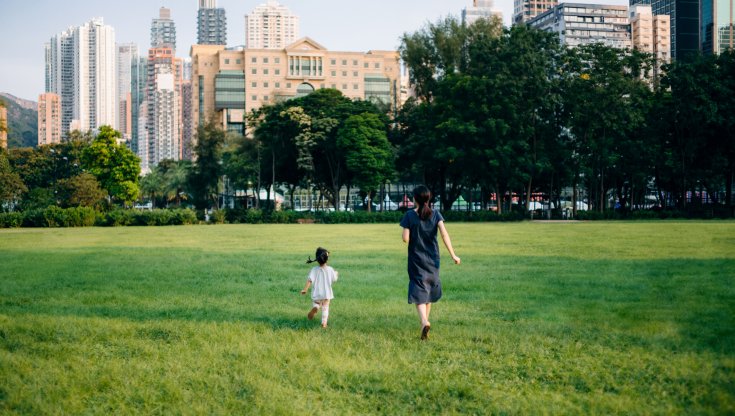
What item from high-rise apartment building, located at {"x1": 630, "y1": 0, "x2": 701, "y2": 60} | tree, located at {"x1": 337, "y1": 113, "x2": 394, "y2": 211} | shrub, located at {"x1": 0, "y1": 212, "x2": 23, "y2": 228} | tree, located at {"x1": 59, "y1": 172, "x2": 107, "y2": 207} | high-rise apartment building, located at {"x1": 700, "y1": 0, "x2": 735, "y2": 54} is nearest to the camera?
shrub, located at {"x1": 0, "y1": 212, "x2": 23, "y2": 228}

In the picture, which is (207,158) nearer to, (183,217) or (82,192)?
(82,192)

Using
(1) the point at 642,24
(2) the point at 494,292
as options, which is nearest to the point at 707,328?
(2) the point at 494,292

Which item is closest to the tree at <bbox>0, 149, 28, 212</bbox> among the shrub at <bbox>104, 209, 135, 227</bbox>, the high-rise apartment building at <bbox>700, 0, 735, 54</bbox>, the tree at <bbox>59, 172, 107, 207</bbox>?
the tree at <bbox>59, 172, 107, 207</bbox>

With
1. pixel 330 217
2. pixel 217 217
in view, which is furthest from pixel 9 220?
pixel 330 217

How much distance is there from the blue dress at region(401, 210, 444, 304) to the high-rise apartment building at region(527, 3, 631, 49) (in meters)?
171

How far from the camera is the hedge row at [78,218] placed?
151 feet

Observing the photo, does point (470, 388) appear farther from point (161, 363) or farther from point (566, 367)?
point (161, 363)

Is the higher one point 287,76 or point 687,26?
point 687,26

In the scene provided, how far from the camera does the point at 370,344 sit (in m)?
7.66

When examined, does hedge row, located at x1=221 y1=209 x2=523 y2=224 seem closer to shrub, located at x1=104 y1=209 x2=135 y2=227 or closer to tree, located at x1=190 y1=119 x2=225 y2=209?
shrub, located at x1=104 y1=209 x2=135 y2=227

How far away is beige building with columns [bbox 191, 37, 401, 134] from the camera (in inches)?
5433

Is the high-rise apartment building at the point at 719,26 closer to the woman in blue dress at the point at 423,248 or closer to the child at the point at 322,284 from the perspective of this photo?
the woman in blue dress at the point at 423,248

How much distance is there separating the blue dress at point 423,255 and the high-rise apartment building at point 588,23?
6716 inches

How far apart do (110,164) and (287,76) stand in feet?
243
